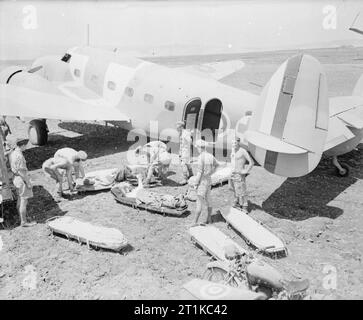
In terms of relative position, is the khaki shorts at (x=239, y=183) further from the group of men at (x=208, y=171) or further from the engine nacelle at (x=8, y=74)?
the engine nacelle at (x=8, y=74)

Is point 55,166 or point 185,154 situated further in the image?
point 185,154

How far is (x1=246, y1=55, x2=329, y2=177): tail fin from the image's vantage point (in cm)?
962

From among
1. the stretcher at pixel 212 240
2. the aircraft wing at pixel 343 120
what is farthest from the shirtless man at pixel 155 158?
the aircraft wing at pixel 343 120

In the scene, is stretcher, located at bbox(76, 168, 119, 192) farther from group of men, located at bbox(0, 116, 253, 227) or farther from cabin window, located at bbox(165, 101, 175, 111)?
cabin window, located at bbox(165, 101, 175, 111)

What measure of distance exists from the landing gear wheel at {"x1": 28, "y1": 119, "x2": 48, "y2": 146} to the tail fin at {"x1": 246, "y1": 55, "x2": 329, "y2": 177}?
391 inches

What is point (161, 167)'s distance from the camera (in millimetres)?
12367

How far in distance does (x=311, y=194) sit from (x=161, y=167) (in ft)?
16.2

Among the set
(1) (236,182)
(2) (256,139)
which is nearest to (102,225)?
(1) (236,182)

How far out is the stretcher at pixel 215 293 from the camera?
6.10m

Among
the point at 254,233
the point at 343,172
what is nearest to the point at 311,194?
the point at 343,172

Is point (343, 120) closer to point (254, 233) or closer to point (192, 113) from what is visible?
point (192, 113)

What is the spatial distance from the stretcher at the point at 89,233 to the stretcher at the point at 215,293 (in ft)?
8.32

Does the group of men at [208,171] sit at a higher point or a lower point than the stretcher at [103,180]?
higher

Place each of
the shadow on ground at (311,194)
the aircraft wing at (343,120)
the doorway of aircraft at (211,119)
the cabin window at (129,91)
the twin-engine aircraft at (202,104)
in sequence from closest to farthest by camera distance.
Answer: the twin-engine aircraft at (202,104), the shadow on ground at (311,194), the aircraft wing at (343,120), the doorway of aircraft at (211,119), the cabin window at (129,91)
